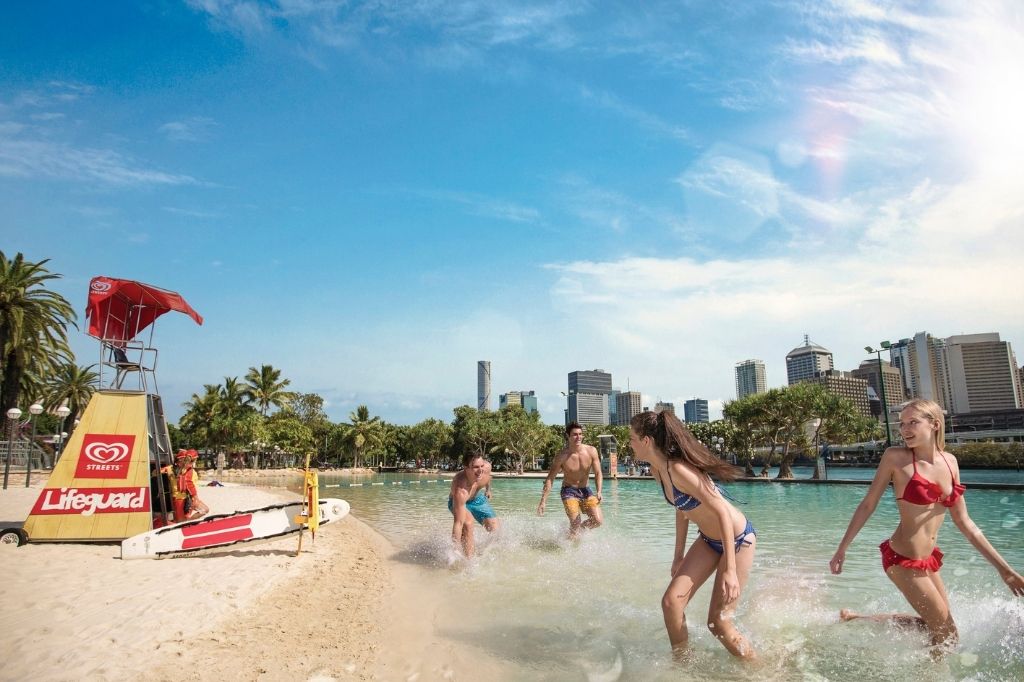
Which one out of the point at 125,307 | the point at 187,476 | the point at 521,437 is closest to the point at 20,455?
the point at 125,307

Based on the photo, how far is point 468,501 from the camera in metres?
8.88

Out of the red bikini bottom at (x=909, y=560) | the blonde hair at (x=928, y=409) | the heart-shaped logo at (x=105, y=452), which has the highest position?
the blonde hair at (x=928, y=409)

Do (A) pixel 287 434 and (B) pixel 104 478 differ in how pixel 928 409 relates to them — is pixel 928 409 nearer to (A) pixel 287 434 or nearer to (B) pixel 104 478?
(B) pixel 104 478

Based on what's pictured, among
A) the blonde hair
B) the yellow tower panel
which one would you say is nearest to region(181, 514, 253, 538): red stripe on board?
the yellow tower panel

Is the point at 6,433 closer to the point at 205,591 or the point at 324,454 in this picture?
the point at 205,591

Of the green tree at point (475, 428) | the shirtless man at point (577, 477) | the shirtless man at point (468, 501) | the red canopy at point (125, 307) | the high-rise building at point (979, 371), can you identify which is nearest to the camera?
the shirtless man at point (468, 501)

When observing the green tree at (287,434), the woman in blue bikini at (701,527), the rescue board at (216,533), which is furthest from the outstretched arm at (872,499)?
the green tree at (287,434)

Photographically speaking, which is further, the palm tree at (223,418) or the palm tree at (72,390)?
the palm tree at (223,418)

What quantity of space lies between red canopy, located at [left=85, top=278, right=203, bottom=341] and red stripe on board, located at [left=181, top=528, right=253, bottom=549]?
4.42 m

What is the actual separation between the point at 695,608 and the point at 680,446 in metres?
2.64

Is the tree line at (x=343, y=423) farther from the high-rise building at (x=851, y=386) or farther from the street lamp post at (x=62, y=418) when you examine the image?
the high-rise building at (x=851, y=386)

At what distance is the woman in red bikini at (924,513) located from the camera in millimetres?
3945

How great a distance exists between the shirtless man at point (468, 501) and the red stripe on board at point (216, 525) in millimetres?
3078

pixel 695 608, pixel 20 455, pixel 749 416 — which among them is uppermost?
pixel 749 416
